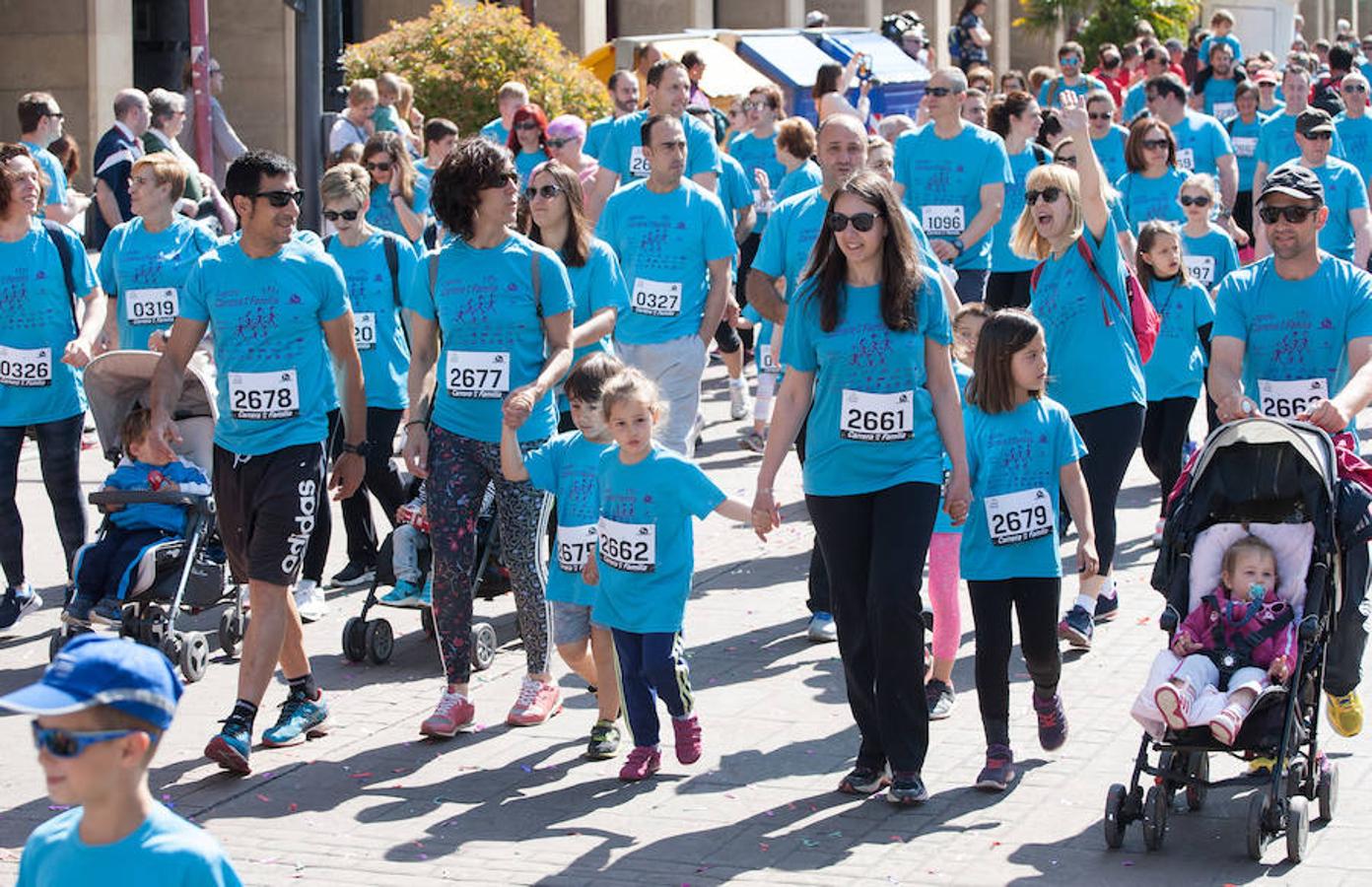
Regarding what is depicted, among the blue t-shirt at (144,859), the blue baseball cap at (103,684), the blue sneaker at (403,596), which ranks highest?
the blue baseball cap at (103,684)

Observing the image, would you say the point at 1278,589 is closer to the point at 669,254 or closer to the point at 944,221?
the point at 669,254

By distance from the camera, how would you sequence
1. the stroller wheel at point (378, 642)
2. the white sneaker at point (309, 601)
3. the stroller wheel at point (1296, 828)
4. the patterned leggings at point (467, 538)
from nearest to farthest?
1. the stroller wheel at point (1296, 828)
2. the patterned leggings at point (467, 538)
3. the stroller wheel at point (378, 642)
4. the white sneaker at point (309, 601)

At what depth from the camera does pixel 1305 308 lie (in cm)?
731

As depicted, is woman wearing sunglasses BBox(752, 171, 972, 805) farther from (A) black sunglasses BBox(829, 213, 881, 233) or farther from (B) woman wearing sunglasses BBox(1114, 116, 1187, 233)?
(B) woman wearing sunglasses BBox(1114, 116, 1187, 233)

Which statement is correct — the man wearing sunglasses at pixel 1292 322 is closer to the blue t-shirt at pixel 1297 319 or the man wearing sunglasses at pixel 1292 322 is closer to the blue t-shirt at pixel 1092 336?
the blue t-shirt at pixel 1297 319

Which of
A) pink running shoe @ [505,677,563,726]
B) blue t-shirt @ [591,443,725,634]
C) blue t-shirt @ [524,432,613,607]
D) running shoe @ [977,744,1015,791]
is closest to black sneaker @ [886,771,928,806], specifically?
running shoe @ [977,744,1015,791]

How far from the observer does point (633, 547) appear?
7.08 metres

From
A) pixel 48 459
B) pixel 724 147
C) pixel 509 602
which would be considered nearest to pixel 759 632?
pixel 509 602

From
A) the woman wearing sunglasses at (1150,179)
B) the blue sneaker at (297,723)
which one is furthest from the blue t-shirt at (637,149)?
the blue sneaker at (297,723)

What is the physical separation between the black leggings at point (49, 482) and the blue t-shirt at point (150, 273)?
0.52 m

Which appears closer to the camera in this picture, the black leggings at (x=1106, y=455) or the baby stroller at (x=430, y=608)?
the baby stroller at (x=430, y=608)

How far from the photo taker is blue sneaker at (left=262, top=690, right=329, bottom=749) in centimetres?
760

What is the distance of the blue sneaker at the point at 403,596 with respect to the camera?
8.88 metres

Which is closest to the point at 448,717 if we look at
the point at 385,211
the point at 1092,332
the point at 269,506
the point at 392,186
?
the point at 269,506
